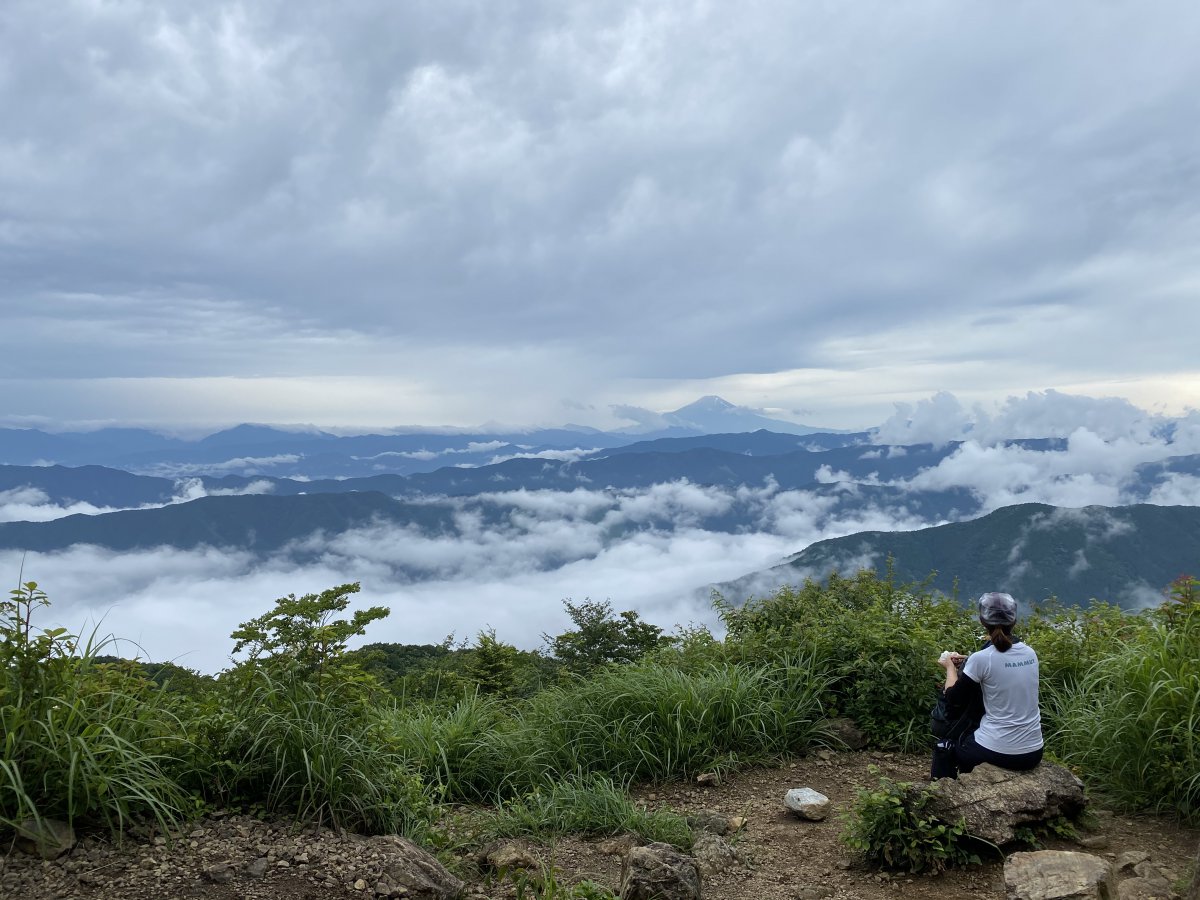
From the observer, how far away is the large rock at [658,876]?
168 inches

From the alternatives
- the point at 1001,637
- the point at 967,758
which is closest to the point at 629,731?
the point at 967,758

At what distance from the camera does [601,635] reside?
88.5 ft

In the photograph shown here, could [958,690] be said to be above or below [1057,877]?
above

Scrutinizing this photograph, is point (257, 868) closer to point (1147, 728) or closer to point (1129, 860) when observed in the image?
point (1129, 860)

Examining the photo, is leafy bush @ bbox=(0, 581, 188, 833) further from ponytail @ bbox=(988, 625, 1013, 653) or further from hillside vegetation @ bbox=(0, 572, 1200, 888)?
ponytail @ bbox=(988, 625, 1013, 653)

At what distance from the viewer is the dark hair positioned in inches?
201

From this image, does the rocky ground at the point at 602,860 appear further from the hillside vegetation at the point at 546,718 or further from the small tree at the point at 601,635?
the small tree at the point at 601,635

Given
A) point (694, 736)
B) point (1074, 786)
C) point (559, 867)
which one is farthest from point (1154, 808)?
point (559, 867)

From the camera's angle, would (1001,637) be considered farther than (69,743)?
Yes

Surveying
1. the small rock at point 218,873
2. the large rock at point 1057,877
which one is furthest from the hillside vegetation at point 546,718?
the large rock at point 1057,877

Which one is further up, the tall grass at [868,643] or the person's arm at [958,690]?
the person's arm at [958,690]

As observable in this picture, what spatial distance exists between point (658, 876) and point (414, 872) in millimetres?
1393

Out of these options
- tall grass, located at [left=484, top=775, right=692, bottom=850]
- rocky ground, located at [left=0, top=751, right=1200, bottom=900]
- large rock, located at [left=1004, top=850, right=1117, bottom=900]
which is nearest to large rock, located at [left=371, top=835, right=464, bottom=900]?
rocky ground, located at [left=0, top=751, right=1200, bottom=900]

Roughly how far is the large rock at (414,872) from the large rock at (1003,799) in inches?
124
